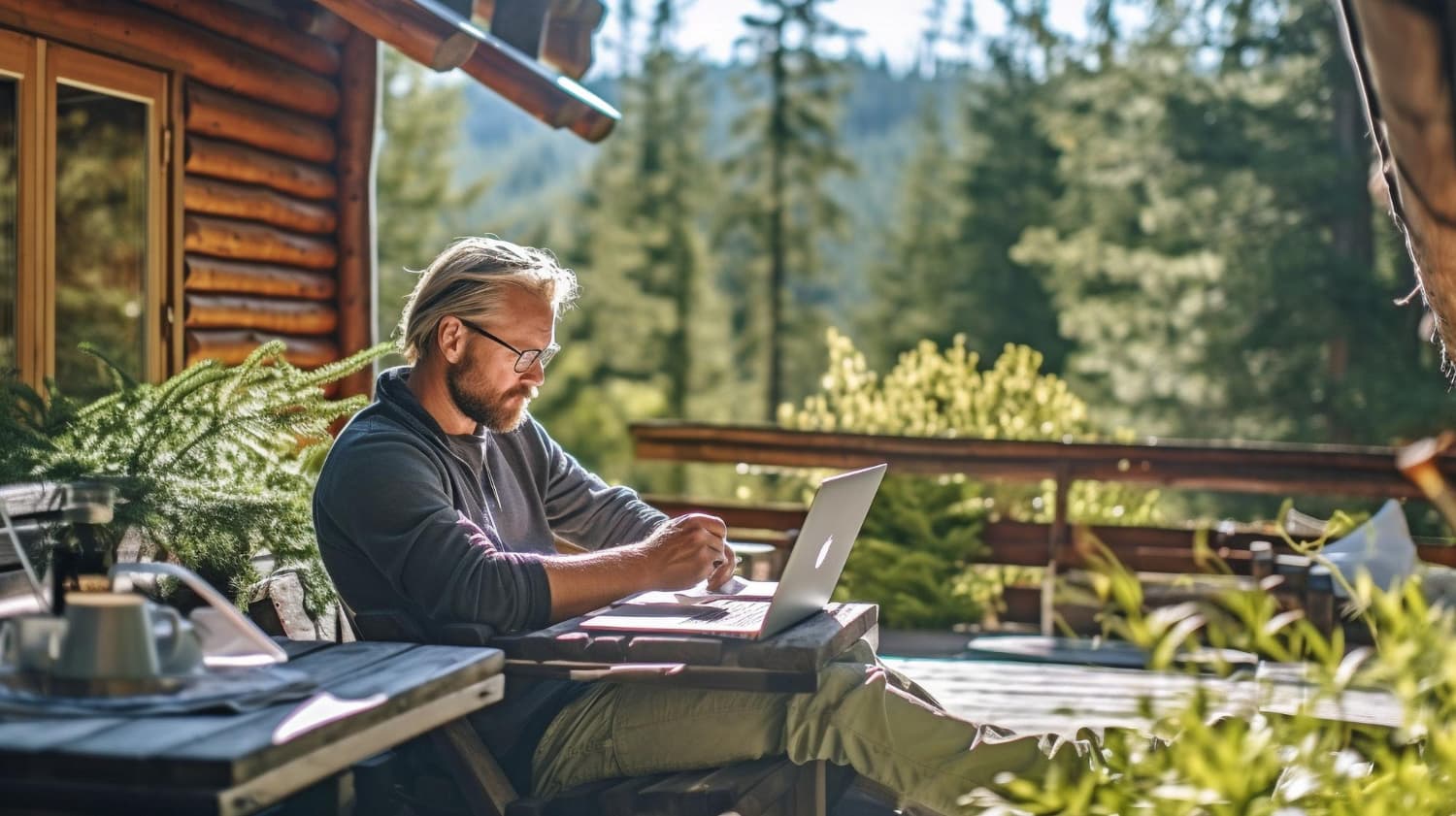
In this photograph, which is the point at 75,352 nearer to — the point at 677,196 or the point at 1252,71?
the point at 1252,71

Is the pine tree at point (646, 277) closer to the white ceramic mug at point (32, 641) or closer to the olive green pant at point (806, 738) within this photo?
the olive green pant at point (806, 738)

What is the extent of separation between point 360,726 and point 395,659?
1.07ft

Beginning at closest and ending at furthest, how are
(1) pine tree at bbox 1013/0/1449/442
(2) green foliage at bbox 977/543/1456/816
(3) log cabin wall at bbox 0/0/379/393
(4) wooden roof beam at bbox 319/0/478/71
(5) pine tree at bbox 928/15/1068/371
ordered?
(2) green foliage at bbox 977/543/1456/816, (4) wooden roof beam at bbox 319/0/478/71, (3) log cabin wall at bbox 0/0/379/393, (1) pine tree at bbox 1013/0/1449/442, (5) pine tree at bbox 928/15/1068/371

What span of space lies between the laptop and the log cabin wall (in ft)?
9.46

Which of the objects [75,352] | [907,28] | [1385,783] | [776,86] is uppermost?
[907,28]

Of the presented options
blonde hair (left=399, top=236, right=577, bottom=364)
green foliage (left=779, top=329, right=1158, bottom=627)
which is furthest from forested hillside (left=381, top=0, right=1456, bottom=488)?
blonde hair (left=399, top=236, right=577, bottom=364)

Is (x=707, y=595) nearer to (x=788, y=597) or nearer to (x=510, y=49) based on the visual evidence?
(x=788, y=597)

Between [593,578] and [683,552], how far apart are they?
17cm

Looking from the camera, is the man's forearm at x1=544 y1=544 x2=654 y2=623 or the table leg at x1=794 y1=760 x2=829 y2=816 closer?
the table leg at x1=794 y1=760 x2=829 y2=816

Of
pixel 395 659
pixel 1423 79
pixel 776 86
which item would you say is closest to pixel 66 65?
pixel 395 659

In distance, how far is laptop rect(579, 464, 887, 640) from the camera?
247cm

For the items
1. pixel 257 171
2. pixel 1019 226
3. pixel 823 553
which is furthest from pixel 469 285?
pixel 1019 226

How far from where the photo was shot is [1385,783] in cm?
173

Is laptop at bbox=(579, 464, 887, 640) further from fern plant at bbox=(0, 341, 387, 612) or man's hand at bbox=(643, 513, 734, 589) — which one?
fern plant at bbox=(0, 341, 387, 612)
